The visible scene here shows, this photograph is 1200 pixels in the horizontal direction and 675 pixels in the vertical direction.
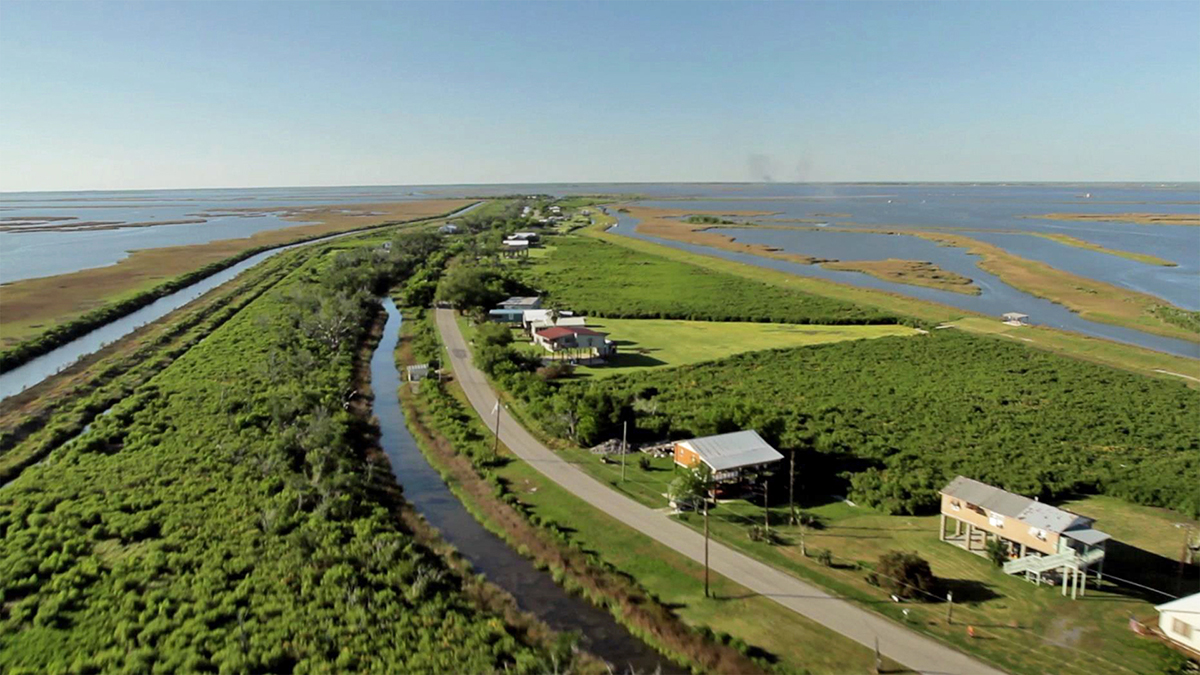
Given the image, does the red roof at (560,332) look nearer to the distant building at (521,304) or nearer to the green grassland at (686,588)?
the distant building at (521,304)

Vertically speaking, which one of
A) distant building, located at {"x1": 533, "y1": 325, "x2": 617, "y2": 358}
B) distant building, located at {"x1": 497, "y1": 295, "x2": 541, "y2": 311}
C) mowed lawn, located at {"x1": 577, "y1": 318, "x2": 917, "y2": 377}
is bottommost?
mowed lawn, located at {"x1": 577, "y1": 318, "x2": 917, "y2": 377}

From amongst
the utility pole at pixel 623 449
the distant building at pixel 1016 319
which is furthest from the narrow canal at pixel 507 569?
the distant building at pixel 1016 319

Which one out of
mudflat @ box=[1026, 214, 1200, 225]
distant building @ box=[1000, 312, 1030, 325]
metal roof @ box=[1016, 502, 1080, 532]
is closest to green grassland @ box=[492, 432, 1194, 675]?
metal roof @ box=[1016, 502, 1080, 532]

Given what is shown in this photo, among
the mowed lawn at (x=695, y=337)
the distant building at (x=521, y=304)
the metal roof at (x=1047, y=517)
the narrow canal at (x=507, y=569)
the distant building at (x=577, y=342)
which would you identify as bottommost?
the narrow canal at (x=507, y=569)

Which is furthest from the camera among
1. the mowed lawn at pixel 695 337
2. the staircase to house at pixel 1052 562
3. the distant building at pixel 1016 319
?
the distant building at pixel 1016 319

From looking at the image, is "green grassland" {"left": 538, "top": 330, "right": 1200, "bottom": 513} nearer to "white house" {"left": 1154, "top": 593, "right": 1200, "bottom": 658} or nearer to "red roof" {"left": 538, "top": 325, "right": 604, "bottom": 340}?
"red roof" {"left": 538, "top": 325, "right": 604, "bottom": 340}

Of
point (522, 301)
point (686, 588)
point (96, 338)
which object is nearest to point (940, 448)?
point (686, 588)

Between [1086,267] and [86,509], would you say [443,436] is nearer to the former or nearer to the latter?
[86,509]
